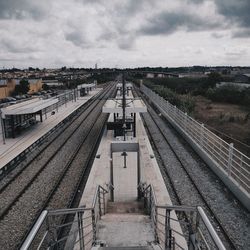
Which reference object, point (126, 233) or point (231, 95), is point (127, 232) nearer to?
point (126, 233)

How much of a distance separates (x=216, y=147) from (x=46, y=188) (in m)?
6.69

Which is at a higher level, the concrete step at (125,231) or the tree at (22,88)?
the concrete step at (125,231)

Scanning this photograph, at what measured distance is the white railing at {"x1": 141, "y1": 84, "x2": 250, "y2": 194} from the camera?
1015 cm

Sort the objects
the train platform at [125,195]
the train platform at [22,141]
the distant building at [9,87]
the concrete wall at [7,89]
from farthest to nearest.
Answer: the distant building at [9,87] < the concrete wall at [7,89] < the train platform at [22,141] < the train platform at [125,195]

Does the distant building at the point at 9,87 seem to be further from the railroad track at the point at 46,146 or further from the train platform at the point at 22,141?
the train platform at the point at 22,141

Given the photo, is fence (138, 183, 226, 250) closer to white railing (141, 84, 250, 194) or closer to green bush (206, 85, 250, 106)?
white railing (141, 84, 250, 194)

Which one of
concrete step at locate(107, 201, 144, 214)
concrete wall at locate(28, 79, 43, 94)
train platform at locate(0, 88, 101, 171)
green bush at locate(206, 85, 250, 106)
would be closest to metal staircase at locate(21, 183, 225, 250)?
concrete step at locate(107, 201, 144, 214)

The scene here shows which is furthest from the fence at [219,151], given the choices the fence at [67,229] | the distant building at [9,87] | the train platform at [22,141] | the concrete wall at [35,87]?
the concrete wall at [35,87]

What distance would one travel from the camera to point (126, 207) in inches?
352

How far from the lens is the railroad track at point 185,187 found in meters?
7.15

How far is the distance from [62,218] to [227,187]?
5684 millimetres

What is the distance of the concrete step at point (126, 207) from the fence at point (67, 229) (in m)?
0.55

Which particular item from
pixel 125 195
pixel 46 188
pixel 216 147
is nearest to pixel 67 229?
pixel 125 195

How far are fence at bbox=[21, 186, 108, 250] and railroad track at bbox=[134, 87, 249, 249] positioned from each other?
9.79 feet
